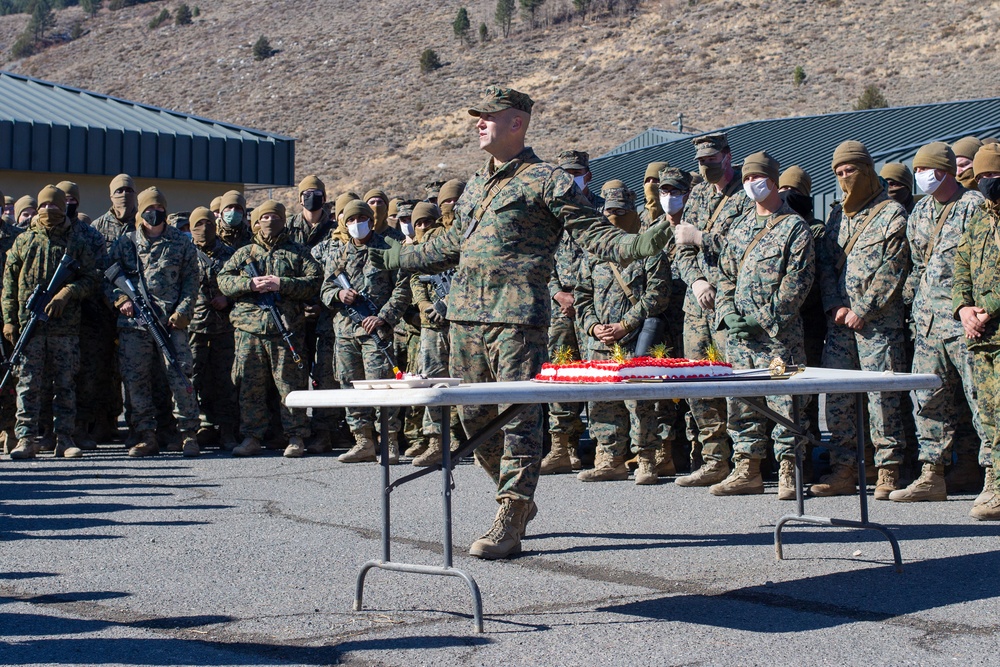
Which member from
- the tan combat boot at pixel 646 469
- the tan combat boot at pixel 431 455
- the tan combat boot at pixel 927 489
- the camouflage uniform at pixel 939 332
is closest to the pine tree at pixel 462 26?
the tan combat boot at pixel 431 455

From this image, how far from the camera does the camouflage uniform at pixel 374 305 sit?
1092 centimetres

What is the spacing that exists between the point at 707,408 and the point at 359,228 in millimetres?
3511

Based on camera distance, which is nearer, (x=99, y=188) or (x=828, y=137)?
(x=99, y=188)

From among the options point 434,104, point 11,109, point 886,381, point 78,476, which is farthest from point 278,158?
point 434,104

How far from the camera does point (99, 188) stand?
19625 mm

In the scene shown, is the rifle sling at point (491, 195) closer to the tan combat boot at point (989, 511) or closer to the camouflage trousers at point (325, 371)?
the tan combat boot at point (989, 511)

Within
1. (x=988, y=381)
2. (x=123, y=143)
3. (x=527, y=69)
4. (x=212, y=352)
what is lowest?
(x=988, y=381)

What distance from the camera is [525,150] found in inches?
265

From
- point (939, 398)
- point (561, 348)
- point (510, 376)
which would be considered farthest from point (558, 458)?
point (510, 376)

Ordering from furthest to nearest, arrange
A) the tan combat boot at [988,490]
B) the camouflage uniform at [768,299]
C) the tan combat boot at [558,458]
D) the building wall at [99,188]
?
the building wall at [99,188], the tan combat boot at [558,458], the camouflage uniform at [768,299], the tan combat boot at [988,490]

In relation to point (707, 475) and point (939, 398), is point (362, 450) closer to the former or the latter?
point (707, 475)

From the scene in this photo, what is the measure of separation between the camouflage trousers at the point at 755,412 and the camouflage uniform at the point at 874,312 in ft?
0.95

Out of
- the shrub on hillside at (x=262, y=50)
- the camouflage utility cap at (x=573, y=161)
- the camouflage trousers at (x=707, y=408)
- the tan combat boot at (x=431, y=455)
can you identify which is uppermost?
the shrub on hillside at (x=262, y=50)

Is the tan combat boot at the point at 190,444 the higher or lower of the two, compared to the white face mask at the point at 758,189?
lower
